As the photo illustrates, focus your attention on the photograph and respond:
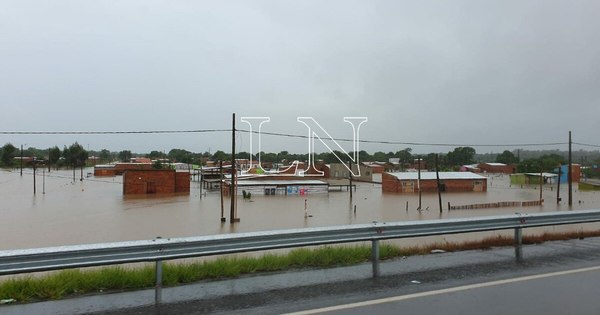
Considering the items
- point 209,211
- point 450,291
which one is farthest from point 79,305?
point 209,211

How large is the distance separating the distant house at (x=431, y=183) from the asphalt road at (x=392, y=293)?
56804mm

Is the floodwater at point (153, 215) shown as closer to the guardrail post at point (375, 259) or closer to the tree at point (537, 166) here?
the guardrail post at point (375, 259)

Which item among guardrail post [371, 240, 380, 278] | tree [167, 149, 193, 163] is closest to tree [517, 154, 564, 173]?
guardrail post [371, 240, 380, 278]

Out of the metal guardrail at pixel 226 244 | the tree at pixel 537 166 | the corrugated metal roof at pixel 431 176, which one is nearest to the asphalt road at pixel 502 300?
the metal guardrail at pixel 226 244

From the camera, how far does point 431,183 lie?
63.7 metres

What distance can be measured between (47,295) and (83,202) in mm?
43440

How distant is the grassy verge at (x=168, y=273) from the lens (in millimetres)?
5758

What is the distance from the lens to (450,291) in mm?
5637

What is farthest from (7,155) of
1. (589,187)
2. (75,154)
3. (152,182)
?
(589,187)

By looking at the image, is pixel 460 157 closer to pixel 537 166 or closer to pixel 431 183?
pixel 537 166

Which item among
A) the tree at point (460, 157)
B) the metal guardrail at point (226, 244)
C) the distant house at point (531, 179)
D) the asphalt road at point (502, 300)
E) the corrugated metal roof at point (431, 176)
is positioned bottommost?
the distant house at point (531, 179)

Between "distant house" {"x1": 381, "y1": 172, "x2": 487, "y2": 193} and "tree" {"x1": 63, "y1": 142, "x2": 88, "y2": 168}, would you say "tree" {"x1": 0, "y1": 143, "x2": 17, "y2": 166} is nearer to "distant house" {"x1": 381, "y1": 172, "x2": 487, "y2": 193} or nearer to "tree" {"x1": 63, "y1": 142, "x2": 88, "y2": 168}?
"tree" {"x1": 63, "y1": 142, "x2": 88, "y2": 168}

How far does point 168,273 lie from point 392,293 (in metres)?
3.13

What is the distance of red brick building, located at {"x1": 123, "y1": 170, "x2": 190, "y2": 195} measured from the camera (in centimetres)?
5400
